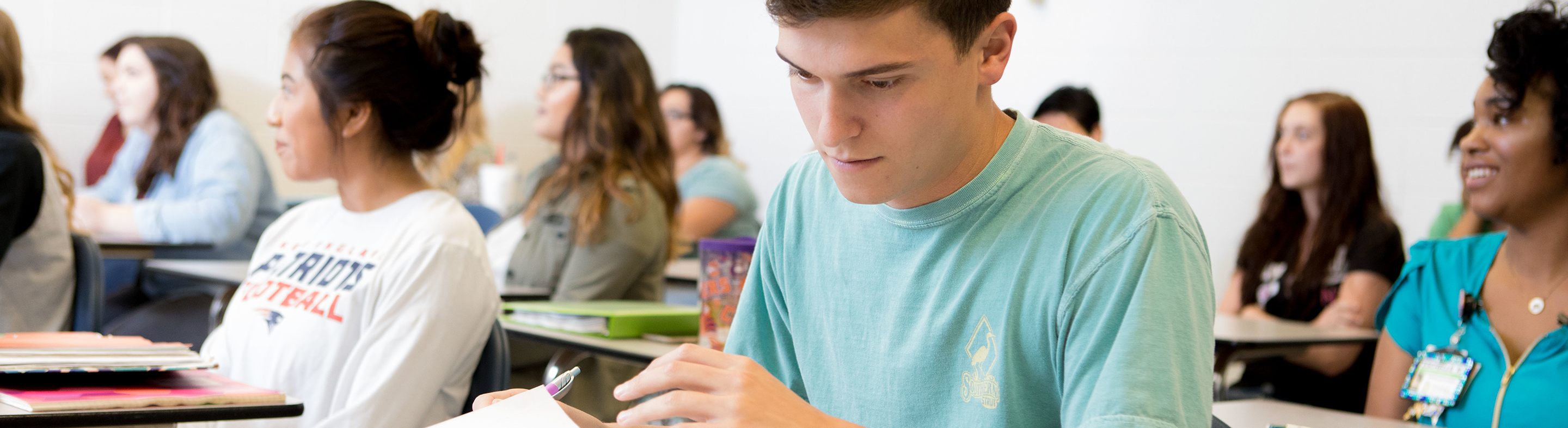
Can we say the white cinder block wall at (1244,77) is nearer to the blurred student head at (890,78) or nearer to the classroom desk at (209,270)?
the classroom desk at (209,270)

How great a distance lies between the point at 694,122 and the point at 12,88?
9.12 ft

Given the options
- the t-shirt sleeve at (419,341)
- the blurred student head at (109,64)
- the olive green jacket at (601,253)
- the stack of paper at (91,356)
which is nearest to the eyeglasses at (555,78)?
the olive green jacket at (601,253)

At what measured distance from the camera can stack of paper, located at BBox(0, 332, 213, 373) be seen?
1.19 metres

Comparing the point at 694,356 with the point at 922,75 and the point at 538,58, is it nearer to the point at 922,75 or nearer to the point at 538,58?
the point at 922,75

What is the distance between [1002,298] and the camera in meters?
0.92

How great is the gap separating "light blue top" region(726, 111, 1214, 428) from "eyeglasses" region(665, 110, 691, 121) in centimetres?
365

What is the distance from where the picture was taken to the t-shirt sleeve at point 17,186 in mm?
2129

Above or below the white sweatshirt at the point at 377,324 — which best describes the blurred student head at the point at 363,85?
above

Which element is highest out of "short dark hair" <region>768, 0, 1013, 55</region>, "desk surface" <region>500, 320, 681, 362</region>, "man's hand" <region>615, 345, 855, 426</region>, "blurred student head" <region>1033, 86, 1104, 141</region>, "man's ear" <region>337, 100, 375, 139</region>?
"short dark hair" <region>768, 0, 1013, 55</region>

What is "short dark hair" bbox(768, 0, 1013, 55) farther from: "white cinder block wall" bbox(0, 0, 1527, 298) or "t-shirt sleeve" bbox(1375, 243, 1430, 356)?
"white cinder block wall" bbox(0, 0, 1527, 298)

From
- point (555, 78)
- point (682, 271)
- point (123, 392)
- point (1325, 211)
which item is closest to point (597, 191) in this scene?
point (555, 78)

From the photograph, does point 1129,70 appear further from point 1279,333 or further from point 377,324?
point 377,324

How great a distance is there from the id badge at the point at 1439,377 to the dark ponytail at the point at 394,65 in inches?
61.4

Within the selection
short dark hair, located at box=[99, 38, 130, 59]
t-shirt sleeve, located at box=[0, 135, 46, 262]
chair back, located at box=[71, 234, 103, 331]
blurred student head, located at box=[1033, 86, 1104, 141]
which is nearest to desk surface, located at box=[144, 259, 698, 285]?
chair back, located at box=[71, 234, 103, 331]
